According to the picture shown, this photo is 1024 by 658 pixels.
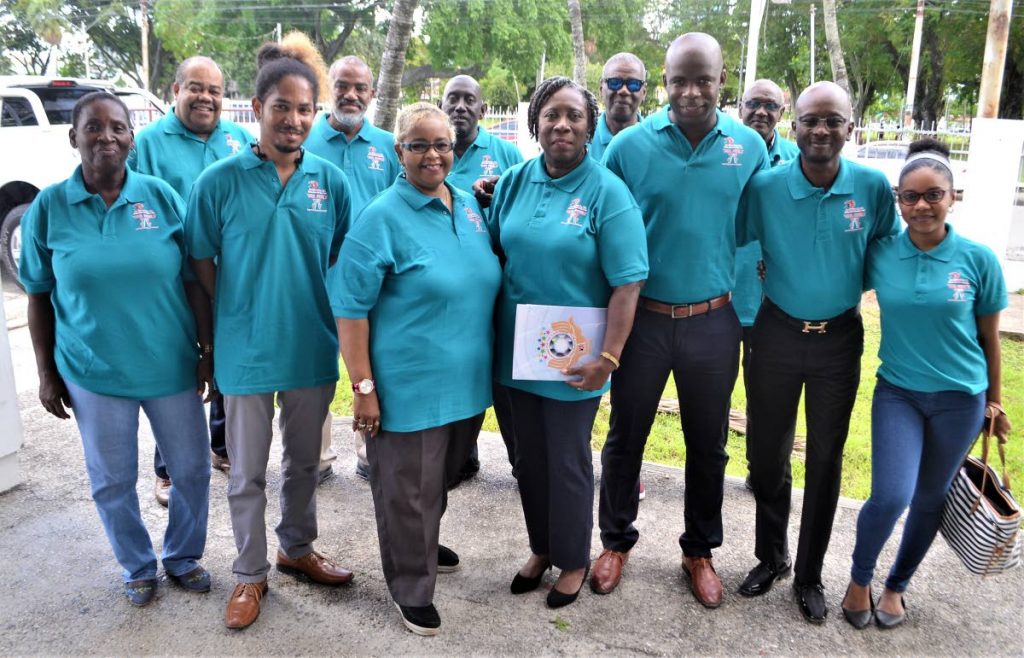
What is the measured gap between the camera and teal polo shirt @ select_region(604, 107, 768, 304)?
10.6 ft

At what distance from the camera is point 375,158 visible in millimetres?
4363

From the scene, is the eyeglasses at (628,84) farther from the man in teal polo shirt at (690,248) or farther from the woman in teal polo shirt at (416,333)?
the woman in teal polo shirt at (416,333)

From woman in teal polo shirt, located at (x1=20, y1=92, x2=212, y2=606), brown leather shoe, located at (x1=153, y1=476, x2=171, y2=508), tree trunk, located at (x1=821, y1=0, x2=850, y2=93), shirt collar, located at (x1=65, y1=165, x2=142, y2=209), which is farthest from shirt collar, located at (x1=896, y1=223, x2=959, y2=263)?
tree trunk, located at (x1=821, y1=0, x2=850, y2=93)

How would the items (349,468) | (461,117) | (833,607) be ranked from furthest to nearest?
1. (349,468)
2. (461,117)
3. (833,607)

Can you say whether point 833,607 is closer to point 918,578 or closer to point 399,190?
point 918,578

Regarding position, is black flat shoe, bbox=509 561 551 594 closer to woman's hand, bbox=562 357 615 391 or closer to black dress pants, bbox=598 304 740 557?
black dress pants, bbox=598 304 740 557

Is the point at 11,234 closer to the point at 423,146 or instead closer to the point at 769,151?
the point at 423,146

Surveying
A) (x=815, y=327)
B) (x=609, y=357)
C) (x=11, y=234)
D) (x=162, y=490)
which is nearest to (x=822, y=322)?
(x=815, y=327)

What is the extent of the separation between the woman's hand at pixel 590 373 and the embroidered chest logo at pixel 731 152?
919mm

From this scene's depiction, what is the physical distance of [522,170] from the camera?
3.24m

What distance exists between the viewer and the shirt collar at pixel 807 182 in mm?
3072

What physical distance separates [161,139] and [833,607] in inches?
147

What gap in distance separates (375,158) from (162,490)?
208 centimetres

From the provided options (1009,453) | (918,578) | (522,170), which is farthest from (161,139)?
(1009,453)
